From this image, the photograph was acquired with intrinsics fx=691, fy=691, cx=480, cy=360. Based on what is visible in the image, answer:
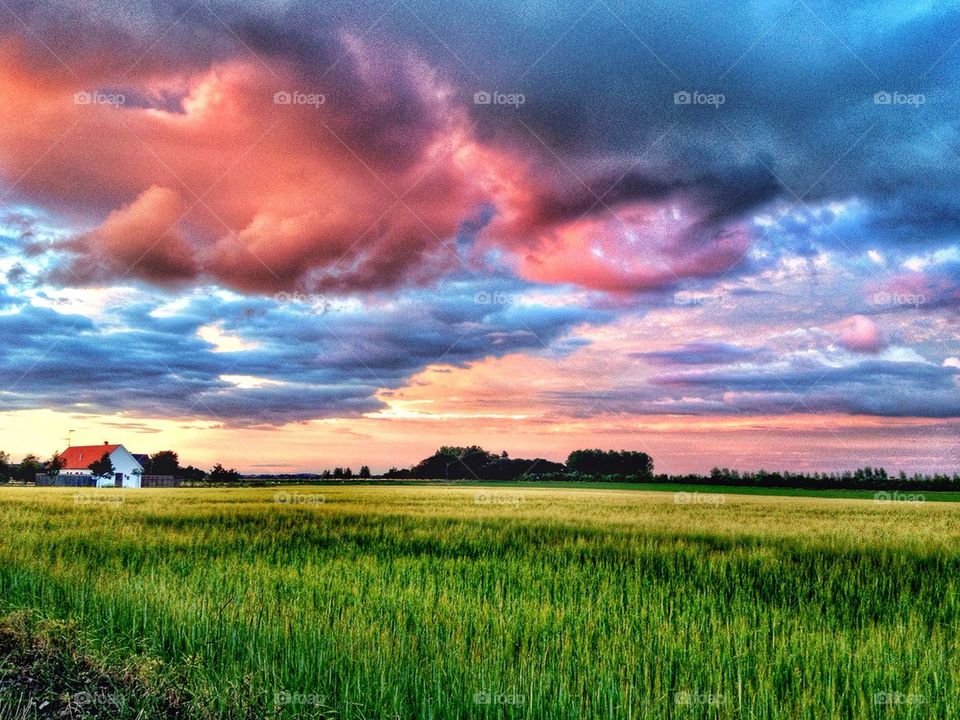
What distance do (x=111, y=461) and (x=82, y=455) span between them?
6.36 meters

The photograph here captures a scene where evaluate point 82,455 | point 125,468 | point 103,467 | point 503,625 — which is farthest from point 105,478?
point 503,625

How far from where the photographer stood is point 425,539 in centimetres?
1348

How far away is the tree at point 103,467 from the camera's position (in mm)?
76375

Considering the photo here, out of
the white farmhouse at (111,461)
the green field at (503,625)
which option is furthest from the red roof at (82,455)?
the green field at (503,625)

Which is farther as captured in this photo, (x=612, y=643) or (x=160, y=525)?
(x=160, y=525)

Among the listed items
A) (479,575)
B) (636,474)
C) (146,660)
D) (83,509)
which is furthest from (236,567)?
(636,474)

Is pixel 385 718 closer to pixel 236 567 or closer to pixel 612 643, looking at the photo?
pixel 612 643

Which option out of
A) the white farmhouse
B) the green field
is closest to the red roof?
the white farmhouse

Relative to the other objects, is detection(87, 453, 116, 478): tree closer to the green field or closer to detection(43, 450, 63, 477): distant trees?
detection(43, 450, 63, 477): distant trees

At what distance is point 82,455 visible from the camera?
81.8 meters

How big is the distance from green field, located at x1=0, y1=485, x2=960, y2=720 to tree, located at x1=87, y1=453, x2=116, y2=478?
7144 centimetres

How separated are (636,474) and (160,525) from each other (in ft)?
212

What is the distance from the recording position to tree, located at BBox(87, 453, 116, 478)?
76375 mm

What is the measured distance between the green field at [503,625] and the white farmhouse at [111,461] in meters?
71.3
